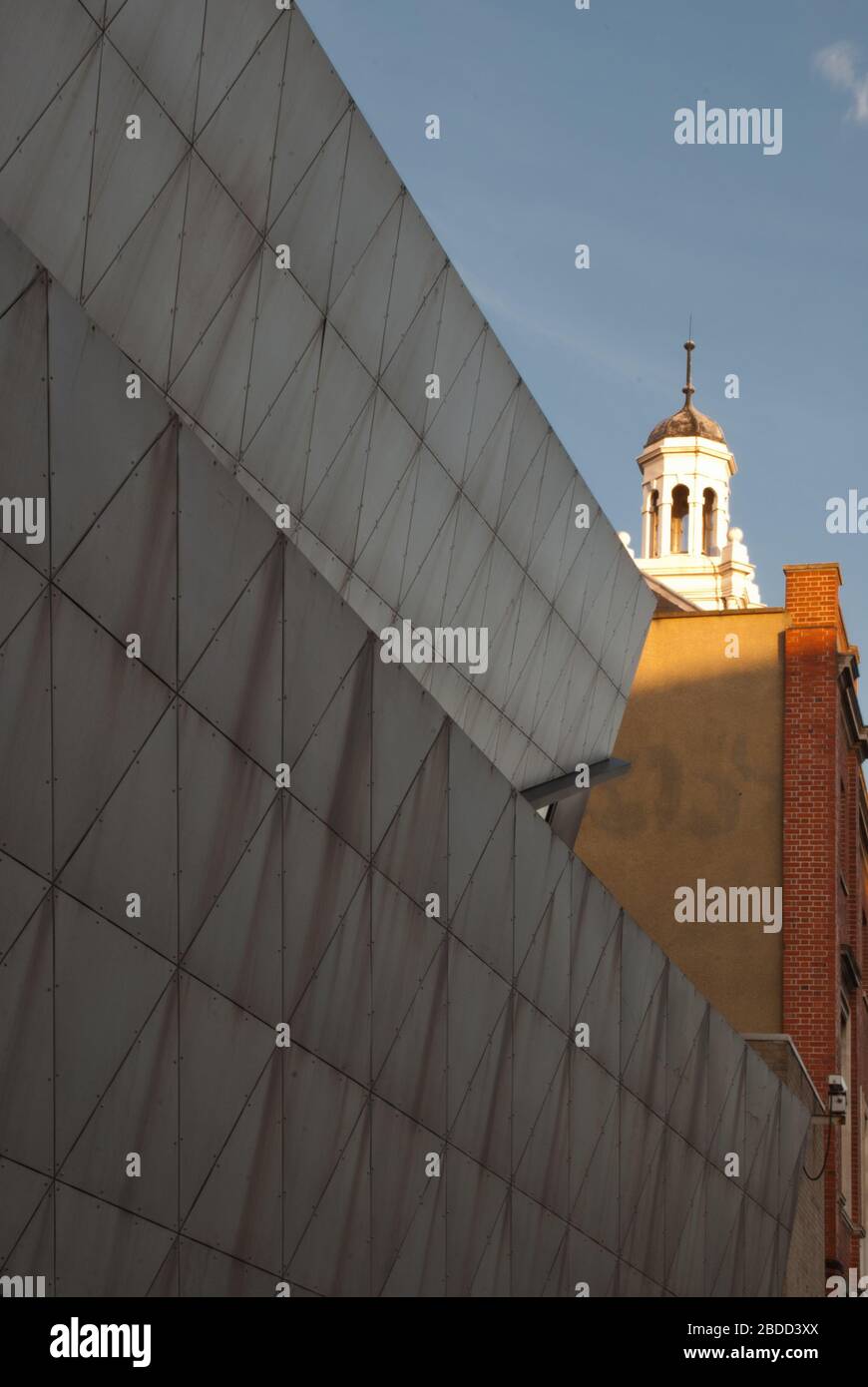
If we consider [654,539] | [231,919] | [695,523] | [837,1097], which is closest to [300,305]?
[231,919]

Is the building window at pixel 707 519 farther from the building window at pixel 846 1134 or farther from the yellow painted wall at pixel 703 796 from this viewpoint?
Answer: the building window at pixel 846 1134

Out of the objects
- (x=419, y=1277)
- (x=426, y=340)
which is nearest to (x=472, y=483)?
(x=426, y=340)

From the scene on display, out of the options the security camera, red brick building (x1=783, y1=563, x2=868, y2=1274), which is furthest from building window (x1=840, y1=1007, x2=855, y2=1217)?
the security camera

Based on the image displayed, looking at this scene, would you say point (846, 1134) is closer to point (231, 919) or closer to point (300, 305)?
point (300, 305)

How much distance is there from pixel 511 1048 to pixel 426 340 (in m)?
6.40

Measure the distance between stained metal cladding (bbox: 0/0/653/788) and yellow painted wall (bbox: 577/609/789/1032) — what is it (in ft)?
34.2

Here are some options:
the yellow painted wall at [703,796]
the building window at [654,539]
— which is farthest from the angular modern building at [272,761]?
the building window at [654,539]

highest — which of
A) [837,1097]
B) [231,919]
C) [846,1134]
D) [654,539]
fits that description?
[654,539]

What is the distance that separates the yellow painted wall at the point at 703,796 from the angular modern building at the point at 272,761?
34.8ft

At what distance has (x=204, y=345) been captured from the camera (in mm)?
12734

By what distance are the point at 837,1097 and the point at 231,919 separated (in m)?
19.0

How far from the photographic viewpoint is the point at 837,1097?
87.0 feet
